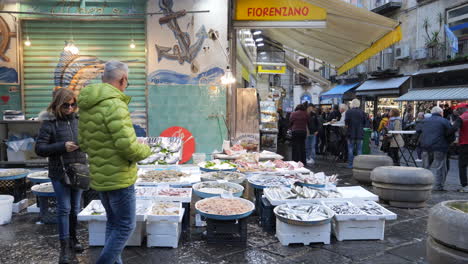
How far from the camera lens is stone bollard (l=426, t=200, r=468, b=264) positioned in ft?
10.9

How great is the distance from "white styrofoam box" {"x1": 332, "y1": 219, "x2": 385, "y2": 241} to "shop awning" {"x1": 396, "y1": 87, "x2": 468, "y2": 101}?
16016 millimetres

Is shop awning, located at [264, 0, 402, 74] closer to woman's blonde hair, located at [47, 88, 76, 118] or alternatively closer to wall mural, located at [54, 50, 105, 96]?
wall mural, located at [54, 50, 105, 96]

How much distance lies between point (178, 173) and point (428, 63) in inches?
817

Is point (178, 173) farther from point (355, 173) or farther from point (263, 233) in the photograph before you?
point (355, 173)

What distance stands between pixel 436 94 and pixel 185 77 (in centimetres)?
1722

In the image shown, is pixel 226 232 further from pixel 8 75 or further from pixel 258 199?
pixel 8 75

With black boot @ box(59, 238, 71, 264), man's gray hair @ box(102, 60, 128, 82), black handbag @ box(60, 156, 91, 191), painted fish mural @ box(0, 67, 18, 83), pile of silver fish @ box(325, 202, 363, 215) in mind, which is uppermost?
painted fish mural @ box(0, 67, 18, 83)

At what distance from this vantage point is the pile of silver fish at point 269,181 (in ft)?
20.0

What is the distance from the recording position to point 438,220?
11.7ft

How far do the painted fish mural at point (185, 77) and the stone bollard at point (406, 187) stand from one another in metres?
4.81

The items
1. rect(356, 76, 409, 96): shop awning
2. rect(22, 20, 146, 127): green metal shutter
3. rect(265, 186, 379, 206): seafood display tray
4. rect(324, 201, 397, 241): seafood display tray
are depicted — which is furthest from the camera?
rect(356, 76, 409, 96): shop awning

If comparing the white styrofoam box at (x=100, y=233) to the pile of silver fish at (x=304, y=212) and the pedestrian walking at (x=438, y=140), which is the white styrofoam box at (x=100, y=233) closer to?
the pile of silver fish at (x=304, y=212)

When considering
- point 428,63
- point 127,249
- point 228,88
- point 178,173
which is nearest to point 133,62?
point 228,88

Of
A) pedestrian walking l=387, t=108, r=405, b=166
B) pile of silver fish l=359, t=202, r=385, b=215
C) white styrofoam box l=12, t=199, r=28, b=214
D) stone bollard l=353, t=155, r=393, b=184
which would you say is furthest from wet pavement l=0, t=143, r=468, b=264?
pedestrian walking l=387, t=108, r=405, b=166
